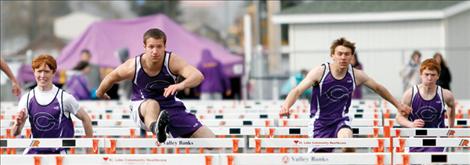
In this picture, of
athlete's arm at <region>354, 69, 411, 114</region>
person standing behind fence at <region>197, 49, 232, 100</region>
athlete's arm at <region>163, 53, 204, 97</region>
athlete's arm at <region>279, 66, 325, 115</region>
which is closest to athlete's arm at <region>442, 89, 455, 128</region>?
athlete's arm at <region>354, 69, 411, 114</region>

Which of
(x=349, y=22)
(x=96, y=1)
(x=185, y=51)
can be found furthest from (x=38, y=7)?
(x=349, y=22)

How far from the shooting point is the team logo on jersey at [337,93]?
41.0ft

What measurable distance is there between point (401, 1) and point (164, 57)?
83.0ft

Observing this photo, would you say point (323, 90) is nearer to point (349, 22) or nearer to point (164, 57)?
point (164, 57)

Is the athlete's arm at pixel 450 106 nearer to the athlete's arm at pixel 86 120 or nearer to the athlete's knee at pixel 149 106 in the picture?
the athlete's knee at pixel 149 106

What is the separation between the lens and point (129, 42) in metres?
32.9

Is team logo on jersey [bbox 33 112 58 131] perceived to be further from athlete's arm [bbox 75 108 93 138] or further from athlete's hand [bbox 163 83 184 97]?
athlete's hand [bbox 163 83 184 97]

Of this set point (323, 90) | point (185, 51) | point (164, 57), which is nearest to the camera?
point (164, 57)

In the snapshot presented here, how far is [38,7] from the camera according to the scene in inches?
1396

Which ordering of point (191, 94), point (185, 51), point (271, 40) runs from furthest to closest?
point (271, 40) < point (185, 51) < point (191, 94)

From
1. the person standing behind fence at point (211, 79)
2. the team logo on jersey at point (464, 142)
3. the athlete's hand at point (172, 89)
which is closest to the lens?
the athlete's hand at point (172, 89)

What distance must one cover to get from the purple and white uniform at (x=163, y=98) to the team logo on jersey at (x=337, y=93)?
1.38 meters

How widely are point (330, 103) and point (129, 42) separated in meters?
20.7

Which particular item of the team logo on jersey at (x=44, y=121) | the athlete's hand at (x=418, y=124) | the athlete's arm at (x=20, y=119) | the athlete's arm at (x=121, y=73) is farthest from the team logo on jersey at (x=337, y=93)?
the athlete's arm at (x=20, y=119)
